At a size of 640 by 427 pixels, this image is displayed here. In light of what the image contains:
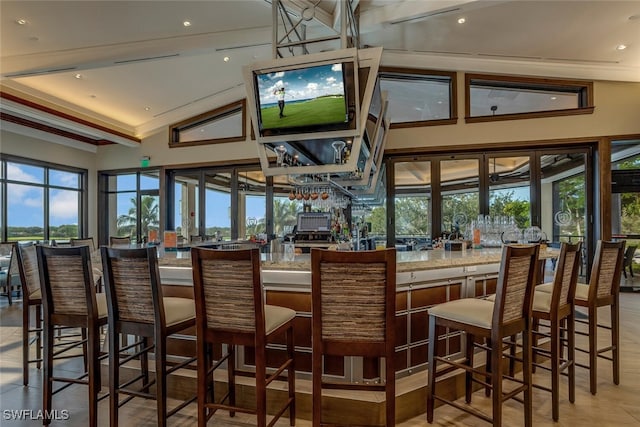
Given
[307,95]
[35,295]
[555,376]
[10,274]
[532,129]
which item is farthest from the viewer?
[532,129]

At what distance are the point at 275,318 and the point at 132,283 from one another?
2.87 ft

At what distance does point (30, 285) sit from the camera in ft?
10.5

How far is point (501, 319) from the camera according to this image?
204 cm

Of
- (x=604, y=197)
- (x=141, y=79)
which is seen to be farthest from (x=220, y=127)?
(x=604, y=197)

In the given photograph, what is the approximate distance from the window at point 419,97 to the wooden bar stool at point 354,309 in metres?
5.45

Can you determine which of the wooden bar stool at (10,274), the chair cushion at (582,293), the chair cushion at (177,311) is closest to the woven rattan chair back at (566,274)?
the chair cushion at (582,293)

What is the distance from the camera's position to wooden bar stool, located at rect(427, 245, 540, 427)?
202 centimetres

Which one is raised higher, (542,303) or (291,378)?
(542,303)

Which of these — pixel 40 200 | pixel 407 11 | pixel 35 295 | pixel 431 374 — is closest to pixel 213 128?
pixel 40 200

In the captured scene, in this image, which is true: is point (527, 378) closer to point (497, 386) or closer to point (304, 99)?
point (497, 386)

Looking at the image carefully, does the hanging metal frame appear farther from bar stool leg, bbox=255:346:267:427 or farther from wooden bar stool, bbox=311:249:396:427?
bar stool leg, bbox=255:346:267:427

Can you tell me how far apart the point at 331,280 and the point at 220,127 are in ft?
22.9

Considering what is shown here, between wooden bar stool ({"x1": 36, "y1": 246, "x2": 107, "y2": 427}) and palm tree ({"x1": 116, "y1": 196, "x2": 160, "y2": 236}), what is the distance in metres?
6.63

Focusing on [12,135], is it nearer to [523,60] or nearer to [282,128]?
[282,128]
